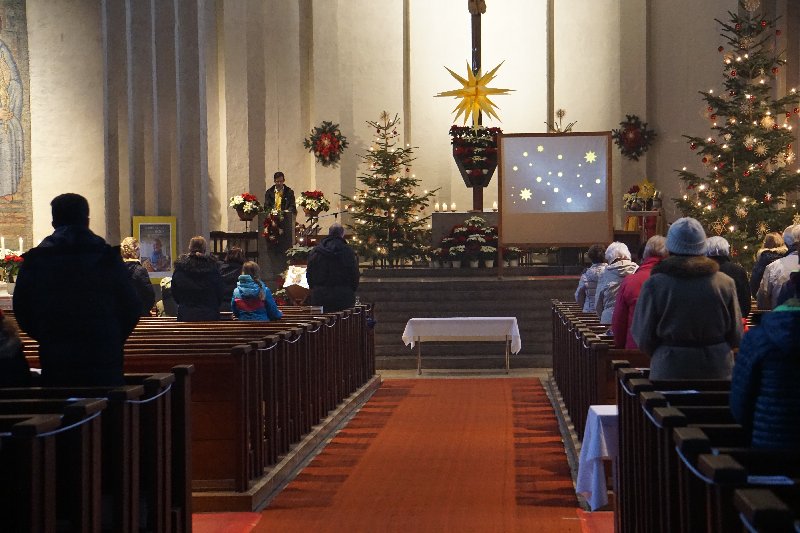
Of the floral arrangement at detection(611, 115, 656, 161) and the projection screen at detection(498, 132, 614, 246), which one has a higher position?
the floral arrangement at detection(611, 115, 656, 161)

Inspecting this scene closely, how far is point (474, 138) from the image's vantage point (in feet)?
68.5

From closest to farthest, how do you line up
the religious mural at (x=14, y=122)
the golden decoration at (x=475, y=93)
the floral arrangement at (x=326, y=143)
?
A: the religious mural at (x=14, y=122), the golden decoration at (x=475, y=93), the floral arrangement at (x=326, y=143)

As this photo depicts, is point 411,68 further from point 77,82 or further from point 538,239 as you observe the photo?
point 538,239

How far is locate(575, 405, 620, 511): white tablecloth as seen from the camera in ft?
22.9

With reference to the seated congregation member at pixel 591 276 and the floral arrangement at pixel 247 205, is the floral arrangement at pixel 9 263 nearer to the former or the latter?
the floral arrangement at pixel 247 205

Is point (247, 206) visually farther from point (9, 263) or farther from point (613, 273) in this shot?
point (613, 273)

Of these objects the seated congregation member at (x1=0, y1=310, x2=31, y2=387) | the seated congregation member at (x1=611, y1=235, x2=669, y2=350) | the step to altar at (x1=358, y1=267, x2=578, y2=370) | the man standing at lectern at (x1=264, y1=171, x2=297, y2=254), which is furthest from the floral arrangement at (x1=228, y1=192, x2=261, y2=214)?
the seated congregation member at (x1=0, y1=310, x2=31, y2=387)

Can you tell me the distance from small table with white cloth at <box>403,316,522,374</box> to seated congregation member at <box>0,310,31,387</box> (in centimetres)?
1034

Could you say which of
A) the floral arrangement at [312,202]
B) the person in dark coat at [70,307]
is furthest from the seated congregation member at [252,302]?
the floral arrangement at [312,202]

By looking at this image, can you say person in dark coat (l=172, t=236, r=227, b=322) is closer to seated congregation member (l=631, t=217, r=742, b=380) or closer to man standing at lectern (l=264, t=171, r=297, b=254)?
seated congregation member (l=631, t=217, r=742, b=380)

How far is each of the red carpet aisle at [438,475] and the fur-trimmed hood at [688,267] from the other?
1595 millimetres

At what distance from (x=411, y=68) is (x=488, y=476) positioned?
59.8ft

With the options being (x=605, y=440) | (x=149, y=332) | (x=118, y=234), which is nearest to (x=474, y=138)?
(x=118, y=234)

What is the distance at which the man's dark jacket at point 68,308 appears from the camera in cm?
522
